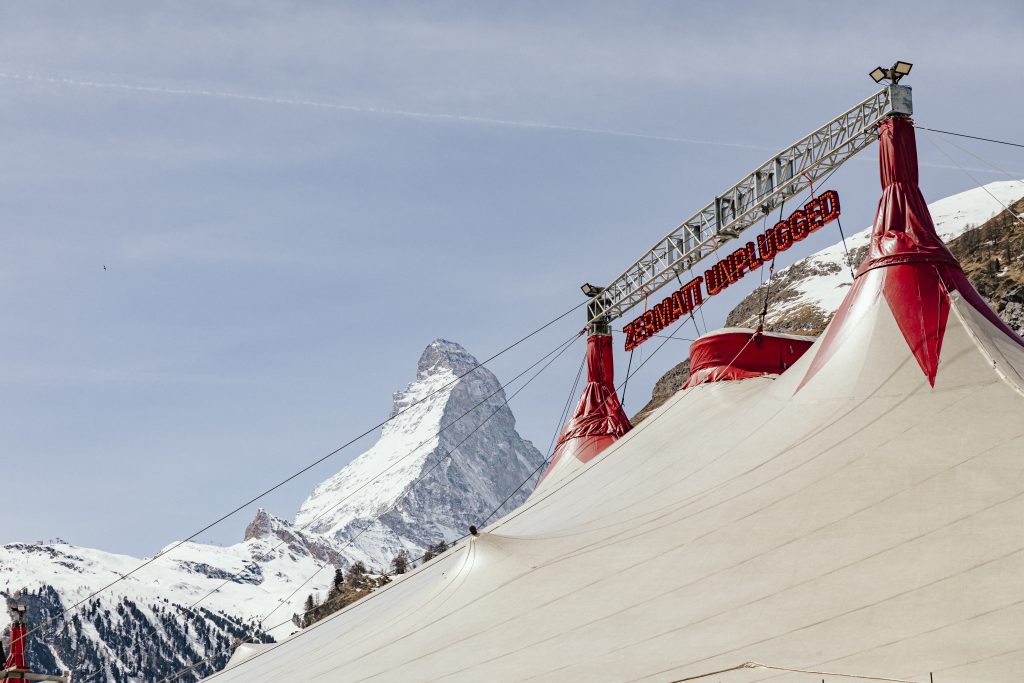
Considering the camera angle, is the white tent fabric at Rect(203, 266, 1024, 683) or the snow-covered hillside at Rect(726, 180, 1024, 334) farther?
the snow-covered hillside at Rect(726, 180, 1024, 334)

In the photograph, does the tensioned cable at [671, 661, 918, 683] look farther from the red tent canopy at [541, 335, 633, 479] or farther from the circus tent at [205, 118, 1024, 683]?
the red tent canopy at [541, 335, 633, 479]

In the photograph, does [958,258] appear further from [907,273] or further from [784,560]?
[784,560]

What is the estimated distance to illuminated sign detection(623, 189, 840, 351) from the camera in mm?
24031

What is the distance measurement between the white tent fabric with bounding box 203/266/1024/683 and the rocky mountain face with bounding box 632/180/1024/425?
3532cm

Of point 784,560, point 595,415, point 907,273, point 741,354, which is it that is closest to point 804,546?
point 784,560

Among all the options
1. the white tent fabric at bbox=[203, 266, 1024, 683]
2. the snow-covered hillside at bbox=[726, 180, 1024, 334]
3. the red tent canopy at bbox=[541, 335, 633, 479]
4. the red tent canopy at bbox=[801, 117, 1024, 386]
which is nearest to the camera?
the white tent fabric at bbox=[203, 266, 1024, 683]

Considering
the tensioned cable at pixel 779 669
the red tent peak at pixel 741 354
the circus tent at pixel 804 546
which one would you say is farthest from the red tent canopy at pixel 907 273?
the tensioned cable at pixel 779 669

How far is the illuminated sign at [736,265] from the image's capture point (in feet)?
78.8

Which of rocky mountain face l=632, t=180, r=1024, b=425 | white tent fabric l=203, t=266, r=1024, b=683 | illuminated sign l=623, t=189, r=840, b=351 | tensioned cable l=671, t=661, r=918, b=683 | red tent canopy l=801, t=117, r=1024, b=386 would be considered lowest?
tensioned cable l=671, t=661, r=918, b=683

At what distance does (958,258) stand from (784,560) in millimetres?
79746

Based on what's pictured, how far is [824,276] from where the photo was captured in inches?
5694

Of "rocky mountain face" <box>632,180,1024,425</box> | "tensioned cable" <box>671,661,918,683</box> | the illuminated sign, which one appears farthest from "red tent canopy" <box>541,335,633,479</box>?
"rocky mountain face" <box>632,180,1024,425</box>

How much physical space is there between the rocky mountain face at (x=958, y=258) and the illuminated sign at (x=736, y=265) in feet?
79.8

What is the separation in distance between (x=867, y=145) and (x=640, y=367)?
9.55m
